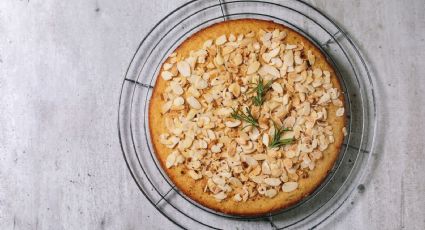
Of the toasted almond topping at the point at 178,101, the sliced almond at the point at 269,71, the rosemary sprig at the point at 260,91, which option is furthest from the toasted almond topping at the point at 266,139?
the toasted almond topping at the point at 178,101

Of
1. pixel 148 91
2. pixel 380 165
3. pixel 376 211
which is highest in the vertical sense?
pixel 148 91

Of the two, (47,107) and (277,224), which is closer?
(277,224)

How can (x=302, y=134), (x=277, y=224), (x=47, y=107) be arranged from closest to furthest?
1. (x=302, y=134)
2. (x=277, y=224)
3. (x=47, y=107)

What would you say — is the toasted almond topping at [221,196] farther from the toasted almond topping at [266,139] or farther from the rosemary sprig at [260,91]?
the rosemary sprig at [260,91]

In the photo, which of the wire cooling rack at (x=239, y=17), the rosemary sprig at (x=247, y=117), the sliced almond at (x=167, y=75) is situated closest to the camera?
the rosemary sprig at (x=247, y=117)

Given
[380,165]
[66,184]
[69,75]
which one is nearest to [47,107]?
[69,75]

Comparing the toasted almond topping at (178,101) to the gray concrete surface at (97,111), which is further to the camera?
the gray concrete surface at (97,111)

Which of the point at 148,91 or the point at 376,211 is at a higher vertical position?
the point at 148,91

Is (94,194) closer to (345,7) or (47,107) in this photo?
(47,107)
